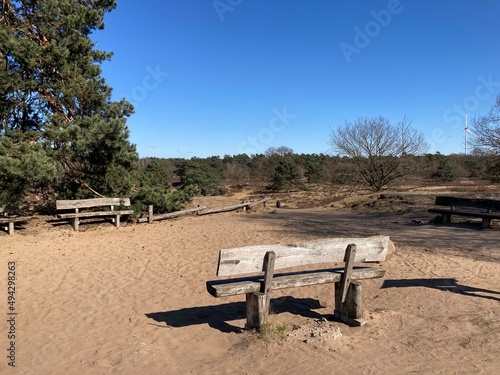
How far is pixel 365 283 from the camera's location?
602 cm

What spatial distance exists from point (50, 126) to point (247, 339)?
11173mm

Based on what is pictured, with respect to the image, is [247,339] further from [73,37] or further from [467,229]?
[73,37]

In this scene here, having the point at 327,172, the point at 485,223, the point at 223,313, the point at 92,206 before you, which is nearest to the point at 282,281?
the point at 223,313

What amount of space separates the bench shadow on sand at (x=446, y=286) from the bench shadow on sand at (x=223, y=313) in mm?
1507

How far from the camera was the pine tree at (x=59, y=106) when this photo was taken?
1142cm

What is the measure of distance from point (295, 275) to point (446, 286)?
9.12ft

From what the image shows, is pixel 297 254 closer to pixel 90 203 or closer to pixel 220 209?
pixel 90 203

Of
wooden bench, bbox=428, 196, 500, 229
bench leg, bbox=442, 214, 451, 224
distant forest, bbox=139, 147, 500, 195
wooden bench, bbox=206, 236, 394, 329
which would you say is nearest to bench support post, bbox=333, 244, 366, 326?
wooden bench, bbox=206, 236, 394, 329

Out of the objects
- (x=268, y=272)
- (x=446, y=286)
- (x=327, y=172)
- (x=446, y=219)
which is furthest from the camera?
(x=327, y=172)

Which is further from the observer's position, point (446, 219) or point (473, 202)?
point (446, 219)

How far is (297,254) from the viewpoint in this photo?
4.30 metres

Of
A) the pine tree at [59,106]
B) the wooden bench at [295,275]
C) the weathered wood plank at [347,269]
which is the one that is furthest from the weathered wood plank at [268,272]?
the pine tree at [59,106]

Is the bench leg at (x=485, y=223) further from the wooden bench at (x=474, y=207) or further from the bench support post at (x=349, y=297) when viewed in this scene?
the bench support post at (x=349, y=297)

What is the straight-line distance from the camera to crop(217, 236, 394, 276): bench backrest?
404 centimetres
